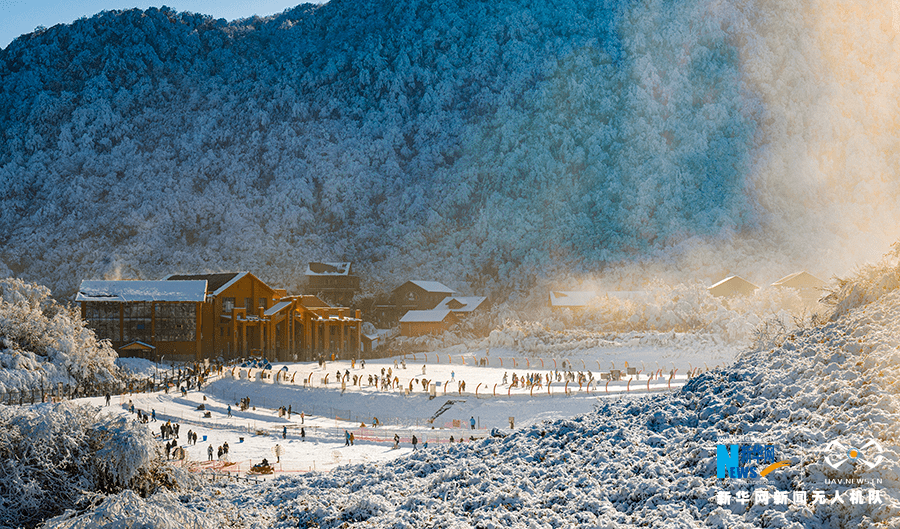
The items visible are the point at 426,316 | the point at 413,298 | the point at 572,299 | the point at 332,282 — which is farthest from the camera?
the point at 332,282

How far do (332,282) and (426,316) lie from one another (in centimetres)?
2709

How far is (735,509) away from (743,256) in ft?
353

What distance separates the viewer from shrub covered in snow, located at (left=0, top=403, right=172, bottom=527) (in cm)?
1082

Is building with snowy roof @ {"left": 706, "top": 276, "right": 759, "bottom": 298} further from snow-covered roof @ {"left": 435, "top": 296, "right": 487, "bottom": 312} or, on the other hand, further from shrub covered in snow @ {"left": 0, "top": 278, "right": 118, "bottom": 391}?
shrub covered in snow @ {"left": 0, "top": 278, "right": 118, "bottom": 391}

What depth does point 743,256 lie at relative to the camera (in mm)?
105688

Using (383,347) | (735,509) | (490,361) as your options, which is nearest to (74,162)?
(383,347)

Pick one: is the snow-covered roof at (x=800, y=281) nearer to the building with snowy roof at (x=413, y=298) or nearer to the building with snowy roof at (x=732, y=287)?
the building with snowy roof at (x=732, y=287)

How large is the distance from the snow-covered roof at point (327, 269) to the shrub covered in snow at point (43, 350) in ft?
168

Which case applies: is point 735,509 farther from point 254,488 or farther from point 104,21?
point 104,21

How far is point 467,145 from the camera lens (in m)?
139

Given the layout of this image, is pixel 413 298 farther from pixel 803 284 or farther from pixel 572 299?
pixel 803 284

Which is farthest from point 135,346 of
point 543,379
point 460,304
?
point 460,304

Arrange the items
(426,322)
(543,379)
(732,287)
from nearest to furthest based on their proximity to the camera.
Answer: (543,379) → (426,322) → (732,287)

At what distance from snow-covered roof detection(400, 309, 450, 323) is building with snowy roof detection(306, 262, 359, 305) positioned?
23395 mm
